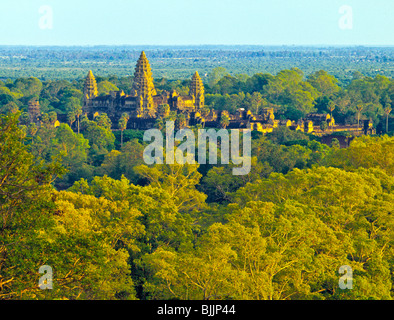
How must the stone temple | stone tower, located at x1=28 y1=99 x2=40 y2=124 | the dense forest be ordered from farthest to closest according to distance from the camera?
1. the stone temple
2. stone tower, located at x1=28 y1=99 x2=40 y2=124
3. the dense forest

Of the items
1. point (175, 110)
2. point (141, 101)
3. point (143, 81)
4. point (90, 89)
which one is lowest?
point (175, 110)

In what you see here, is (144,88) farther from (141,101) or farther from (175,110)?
(175,110)

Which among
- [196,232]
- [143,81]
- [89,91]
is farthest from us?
Result: [89,91]

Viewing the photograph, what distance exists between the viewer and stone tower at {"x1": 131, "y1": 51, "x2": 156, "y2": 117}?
457 feet

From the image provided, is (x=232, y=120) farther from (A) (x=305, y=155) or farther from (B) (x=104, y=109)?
(A) (x=305, y=155)

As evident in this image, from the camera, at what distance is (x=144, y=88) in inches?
5546

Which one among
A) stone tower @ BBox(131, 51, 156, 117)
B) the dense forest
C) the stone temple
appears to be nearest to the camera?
the dense forest

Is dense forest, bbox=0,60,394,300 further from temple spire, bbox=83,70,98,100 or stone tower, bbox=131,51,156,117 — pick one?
temple spire, bbox=83,70,98,100

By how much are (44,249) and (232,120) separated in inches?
3829

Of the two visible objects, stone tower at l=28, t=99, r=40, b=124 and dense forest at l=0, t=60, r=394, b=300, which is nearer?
dense forest at l=0, t=60, r=394, b=300

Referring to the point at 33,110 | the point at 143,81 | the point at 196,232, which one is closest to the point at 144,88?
the point at 143,81

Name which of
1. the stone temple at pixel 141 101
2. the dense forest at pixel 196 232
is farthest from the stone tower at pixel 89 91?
the dense forest at pixel 196 232

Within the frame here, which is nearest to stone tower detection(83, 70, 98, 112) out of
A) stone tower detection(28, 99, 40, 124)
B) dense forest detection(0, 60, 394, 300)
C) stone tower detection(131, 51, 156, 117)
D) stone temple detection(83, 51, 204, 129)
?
stone temple detection(83, 51, 204, 129)
